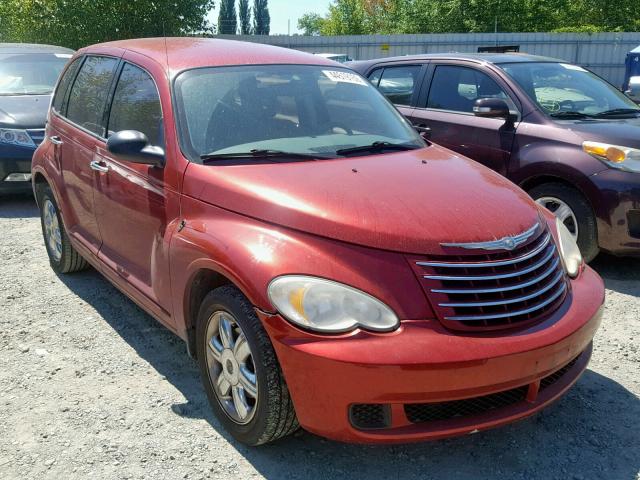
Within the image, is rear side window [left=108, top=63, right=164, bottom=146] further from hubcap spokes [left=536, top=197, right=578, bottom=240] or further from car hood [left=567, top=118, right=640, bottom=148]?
car hood [left=567, top=118, right=640, bottom=148]

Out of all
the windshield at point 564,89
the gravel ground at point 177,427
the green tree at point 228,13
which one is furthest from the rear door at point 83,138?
the green tree at point 228,13

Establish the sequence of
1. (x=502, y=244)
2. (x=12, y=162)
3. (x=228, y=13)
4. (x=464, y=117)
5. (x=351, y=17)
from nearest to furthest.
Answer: (x=502, y=244)
(x=464, y=117)
(x=12, y=162)
(x=351, y=17)
(x=228, y=13)

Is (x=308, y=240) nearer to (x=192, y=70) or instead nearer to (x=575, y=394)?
(x=192, y=70)

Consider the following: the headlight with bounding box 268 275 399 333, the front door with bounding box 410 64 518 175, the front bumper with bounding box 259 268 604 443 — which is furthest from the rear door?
the front door with bounding box 410 64 518 175

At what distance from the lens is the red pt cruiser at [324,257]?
2461mm

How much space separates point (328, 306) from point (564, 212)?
11.2 feet

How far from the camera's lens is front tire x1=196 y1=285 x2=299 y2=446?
2.60 meters

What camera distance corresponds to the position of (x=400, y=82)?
6883 mm

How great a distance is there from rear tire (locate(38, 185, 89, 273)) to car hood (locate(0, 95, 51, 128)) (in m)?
2.57

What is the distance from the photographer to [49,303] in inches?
184

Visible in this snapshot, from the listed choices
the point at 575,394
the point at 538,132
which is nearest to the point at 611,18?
the point at 538,132

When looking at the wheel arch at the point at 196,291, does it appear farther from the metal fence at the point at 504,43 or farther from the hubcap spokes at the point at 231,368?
the metal fence at the point at 504,43

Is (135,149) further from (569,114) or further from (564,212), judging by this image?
(569,114)

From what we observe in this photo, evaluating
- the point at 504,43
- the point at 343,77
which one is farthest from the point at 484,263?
the point at 504,43
